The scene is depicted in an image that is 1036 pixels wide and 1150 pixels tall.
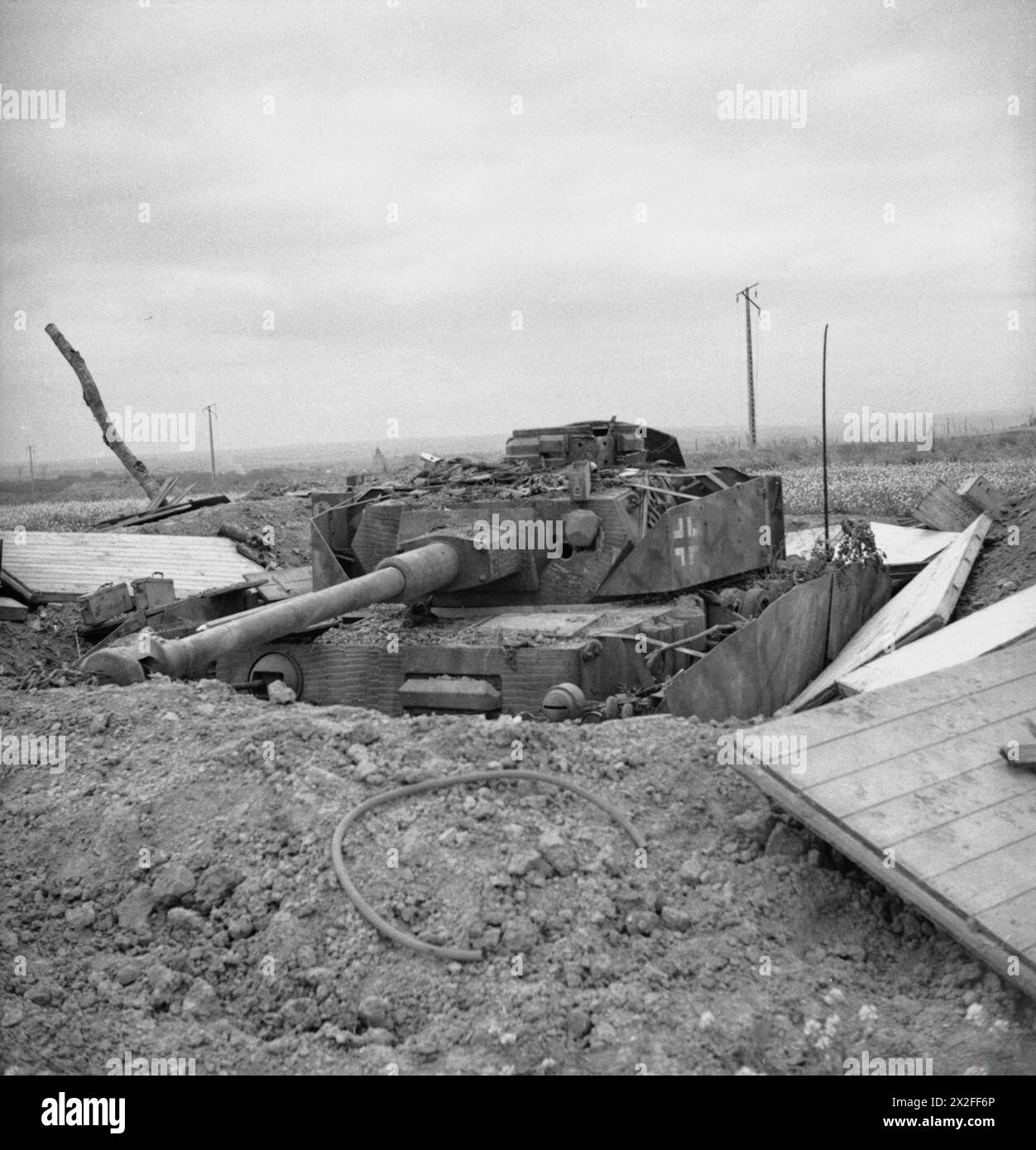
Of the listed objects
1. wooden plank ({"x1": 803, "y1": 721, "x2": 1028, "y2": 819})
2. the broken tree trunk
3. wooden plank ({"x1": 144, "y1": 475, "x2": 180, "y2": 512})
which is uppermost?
the broken tree trunk

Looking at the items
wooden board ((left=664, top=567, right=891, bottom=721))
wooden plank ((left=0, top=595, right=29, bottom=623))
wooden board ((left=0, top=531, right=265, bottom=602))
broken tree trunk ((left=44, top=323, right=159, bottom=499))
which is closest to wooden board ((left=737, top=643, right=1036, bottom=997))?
wooden board ((left=664, top=567, right=891, bottom=721))

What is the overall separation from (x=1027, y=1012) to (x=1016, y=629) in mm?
3897

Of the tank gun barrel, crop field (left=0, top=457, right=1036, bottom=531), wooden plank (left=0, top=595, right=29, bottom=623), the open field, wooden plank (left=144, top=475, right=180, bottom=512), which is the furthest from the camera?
the open field

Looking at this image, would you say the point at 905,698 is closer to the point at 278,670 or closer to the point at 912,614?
the point at 912,614

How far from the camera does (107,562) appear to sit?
15562 millimetres

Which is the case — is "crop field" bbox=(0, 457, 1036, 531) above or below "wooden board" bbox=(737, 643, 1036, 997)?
above

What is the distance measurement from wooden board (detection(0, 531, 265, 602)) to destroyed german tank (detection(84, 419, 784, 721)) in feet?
15.2

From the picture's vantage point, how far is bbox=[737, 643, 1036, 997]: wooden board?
506 cm

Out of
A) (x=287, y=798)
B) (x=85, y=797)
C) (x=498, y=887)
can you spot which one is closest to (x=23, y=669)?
(x=85, y=797)

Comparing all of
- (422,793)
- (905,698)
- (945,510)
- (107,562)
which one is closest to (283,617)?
(422,793)

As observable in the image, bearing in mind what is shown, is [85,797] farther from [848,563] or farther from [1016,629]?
[848,563]

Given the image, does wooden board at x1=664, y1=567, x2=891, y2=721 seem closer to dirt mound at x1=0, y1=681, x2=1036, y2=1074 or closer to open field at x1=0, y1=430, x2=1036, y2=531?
dirt mound at x1=0, y1=681, x2=1036, y2=1074

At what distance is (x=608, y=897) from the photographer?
533 centimetres

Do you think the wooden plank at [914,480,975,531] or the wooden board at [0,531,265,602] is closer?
the wooden plank at [914,480,975,531]
